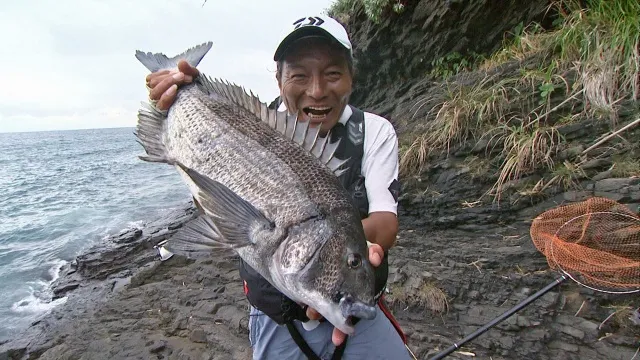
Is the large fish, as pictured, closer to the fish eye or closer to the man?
the fish eye

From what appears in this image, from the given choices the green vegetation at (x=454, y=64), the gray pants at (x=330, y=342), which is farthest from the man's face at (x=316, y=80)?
the green vegetation at (x=454, y=64)

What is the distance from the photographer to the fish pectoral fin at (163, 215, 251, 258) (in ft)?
5.88

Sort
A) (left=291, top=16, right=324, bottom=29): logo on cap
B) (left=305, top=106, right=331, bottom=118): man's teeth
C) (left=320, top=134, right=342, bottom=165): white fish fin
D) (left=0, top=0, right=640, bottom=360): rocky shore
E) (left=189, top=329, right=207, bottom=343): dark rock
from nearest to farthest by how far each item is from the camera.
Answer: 1. (left=320, top=134, right=342, bottom=165): white fish fin
2. (left=291, top=16, right=324, bottom=29): logo on cap
3. (left=305, top=106, right=331, bottom=118): man's teeth
4. (left=0, top=0, right=640, bottom=360): rocky shore
5. (left=189, top=329, right=207, bottom=343): dark rock

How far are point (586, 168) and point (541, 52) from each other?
247cm

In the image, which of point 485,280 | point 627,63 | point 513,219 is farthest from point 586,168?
point 485,280

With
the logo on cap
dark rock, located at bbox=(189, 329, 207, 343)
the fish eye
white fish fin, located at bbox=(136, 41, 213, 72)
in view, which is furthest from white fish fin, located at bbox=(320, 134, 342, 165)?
dark rock, located at bbox=(189, 329, 207, 343)

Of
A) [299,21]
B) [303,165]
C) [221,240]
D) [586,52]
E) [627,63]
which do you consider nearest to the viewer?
[221,240]

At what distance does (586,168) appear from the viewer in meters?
4.55

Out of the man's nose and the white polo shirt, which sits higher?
the man's nose

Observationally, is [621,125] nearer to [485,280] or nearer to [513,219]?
[513,219]

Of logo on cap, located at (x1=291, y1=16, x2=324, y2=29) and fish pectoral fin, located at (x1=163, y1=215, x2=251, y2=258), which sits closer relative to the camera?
fish pectoral fin, located at (x1=163, y1=215, x2=251, y2=258)

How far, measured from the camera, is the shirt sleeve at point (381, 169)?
215cm

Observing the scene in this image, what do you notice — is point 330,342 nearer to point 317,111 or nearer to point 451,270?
point 317,111

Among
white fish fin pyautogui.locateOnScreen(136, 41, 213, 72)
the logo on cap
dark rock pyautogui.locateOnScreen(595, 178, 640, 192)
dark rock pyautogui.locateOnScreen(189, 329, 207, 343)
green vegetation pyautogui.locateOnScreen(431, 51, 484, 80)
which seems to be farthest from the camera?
green vegetation pyautogui.locateOnScreen(431, 51, 484, 80)
